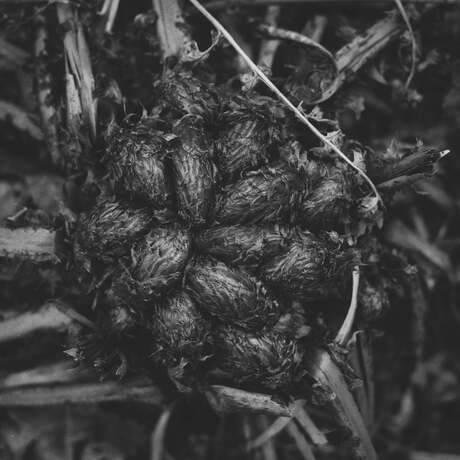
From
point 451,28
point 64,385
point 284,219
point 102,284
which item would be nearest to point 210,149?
point 284,219

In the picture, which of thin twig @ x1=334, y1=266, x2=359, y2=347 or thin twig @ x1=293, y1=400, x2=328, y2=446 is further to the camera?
thin twig @ x1=293, y1=400, x2=328, y2=446

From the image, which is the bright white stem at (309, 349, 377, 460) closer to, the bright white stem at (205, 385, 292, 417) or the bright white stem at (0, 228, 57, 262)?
the bright white stem at (205, 385, 292, 417)

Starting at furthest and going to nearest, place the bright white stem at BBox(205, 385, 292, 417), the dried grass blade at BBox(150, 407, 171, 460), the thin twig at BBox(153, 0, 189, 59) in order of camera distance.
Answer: the dried grass blade at BBox(150, 407, 171, 460), the thin twig at BBox(153, 0, 189, 59), the bright white stem at BBox(205, 385, 292, 417)

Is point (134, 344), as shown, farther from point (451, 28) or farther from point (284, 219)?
point (451, 28)

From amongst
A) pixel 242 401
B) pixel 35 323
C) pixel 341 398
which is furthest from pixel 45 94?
pixel 341 398

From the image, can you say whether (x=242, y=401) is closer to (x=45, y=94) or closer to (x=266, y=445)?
(x=266, y=445)

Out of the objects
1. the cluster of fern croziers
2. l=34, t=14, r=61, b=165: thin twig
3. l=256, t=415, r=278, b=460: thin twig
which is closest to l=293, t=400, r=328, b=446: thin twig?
l=256, t=415, r=278, b=460: thin twig
